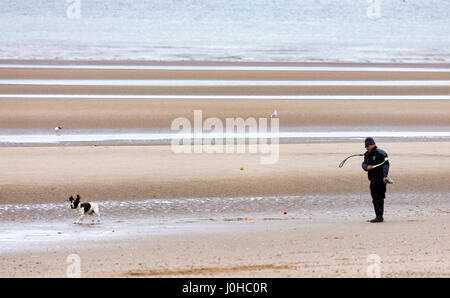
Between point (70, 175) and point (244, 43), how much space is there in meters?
45.7

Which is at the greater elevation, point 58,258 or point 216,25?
point 216,25

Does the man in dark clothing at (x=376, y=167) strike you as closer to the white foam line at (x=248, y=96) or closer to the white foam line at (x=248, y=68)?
the white foam line at (x=248, y=96)

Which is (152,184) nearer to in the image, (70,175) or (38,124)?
(70,175)

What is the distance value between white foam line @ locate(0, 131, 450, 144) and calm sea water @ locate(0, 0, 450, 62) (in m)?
26.0

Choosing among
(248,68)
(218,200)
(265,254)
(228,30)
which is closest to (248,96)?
(248,68)

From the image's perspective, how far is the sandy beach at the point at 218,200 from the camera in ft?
32.5

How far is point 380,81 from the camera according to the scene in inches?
1419

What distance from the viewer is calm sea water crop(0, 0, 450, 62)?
52812 mm

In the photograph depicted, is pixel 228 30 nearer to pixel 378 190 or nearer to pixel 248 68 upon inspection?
pixel 248 68

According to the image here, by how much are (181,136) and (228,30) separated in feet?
157

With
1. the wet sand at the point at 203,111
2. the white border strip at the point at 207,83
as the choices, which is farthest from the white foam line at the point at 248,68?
the wet sand at the point at 203,111

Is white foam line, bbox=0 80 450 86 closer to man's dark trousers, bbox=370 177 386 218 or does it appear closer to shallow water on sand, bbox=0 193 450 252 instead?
shallow water on sand, bbox=0 193 450 252

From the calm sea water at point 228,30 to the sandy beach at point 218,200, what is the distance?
77.5 ft
